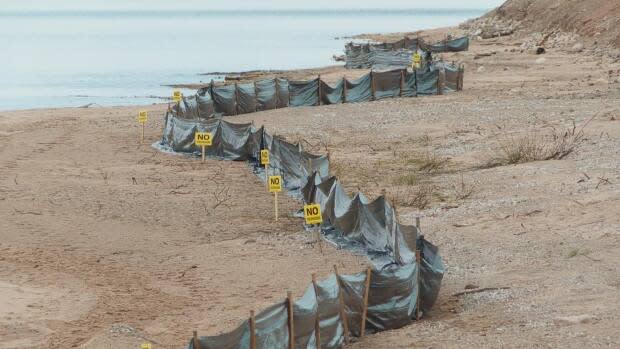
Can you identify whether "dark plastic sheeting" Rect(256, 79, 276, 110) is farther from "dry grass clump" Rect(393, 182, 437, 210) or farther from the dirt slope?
the dirt slope

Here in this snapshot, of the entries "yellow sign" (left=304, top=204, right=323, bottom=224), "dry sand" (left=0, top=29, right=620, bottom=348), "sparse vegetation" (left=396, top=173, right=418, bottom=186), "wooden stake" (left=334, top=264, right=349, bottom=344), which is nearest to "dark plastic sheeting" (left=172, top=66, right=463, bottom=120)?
"dry sand" (left=0, top=29, right=620, bottom=348)

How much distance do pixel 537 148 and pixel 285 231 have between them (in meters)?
8.40

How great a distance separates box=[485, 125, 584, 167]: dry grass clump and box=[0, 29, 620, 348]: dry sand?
42 centimetres

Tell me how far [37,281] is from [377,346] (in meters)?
7.15

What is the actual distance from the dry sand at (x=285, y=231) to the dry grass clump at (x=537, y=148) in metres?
0.42

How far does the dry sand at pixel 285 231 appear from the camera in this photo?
50.6ft

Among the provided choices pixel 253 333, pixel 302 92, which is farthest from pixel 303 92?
pixel 253 333

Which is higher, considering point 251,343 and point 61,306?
point 251,343

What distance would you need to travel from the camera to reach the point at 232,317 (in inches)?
640

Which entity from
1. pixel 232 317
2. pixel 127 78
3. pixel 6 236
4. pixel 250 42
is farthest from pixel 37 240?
pixel 250 42

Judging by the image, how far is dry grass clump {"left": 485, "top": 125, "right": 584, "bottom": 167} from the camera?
26203 mm

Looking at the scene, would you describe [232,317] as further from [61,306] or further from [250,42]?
[250,42]

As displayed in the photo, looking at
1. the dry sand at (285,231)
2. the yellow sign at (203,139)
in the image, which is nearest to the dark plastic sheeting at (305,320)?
the dry sand at (285,231)

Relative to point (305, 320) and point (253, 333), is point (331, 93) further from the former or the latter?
point (253, 333)
